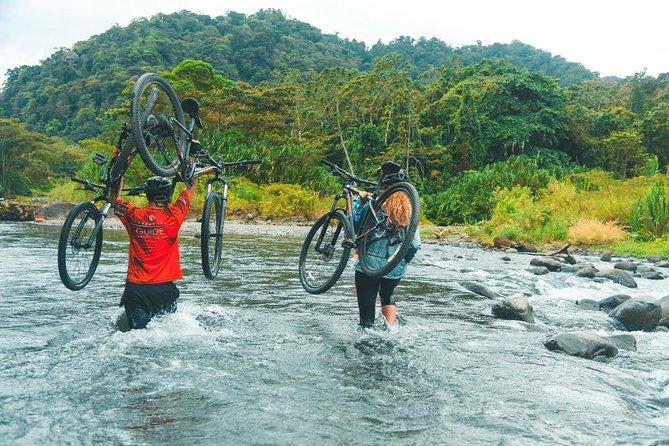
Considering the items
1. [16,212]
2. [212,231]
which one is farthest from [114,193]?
[16,212]

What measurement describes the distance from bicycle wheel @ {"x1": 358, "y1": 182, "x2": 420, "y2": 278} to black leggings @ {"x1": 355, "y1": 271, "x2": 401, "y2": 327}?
0.15m

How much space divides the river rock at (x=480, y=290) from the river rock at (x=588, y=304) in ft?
4.46

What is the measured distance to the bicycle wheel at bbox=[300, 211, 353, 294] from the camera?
7258 mm

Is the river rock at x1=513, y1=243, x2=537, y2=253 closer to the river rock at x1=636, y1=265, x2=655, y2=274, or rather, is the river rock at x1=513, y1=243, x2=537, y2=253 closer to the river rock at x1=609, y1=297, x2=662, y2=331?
the river rock at x1=636, y1=265, x2=655, y2=274

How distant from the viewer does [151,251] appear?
18.8 feet

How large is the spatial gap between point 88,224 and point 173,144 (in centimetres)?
134

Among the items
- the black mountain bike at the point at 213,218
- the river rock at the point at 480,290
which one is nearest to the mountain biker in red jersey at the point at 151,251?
the black mountain bike at the point at 213,218

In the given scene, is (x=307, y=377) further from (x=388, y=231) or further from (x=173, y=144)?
(x=173, y=144)

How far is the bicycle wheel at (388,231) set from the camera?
225 inches

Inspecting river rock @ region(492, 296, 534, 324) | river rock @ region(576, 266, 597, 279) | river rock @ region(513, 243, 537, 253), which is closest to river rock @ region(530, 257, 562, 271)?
river rock @ region(576, 266, 597, 279)

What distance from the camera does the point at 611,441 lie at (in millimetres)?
3650

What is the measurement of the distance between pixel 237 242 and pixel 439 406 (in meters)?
15.3

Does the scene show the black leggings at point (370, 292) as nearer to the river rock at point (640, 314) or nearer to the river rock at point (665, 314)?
the river rock at point (640, 314)

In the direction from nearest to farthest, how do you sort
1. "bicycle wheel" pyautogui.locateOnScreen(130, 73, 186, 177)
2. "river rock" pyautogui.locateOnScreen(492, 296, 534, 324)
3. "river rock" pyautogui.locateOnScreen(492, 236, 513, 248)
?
1. "bicycle wheel" pyautogui.locateOnScreen(130, 73, 186, 177)
2. "river rock" pyautogui.locateOnScreen(492, 296, 534, 324)
3. "river rock" pyautogui.locateOnScreen(492, 236, 513, 248)
